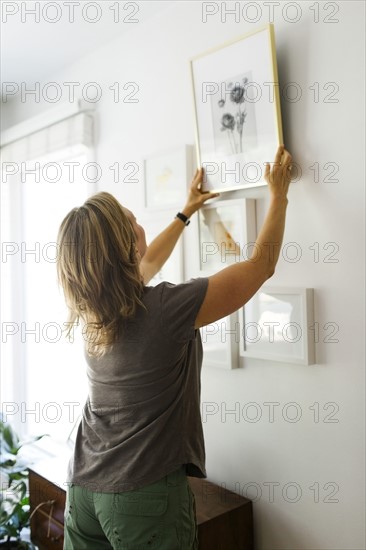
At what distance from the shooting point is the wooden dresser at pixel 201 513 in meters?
1.54

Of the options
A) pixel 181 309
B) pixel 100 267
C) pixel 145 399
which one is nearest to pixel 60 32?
pixel 100 267

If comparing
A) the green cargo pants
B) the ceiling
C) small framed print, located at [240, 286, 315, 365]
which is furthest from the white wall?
the green cargo pants

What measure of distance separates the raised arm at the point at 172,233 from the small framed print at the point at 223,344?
28 cm

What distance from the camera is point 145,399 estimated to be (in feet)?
3.92

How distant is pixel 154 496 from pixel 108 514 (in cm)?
11

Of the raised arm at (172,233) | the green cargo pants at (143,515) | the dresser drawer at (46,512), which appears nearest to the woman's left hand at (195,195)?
the raised arm at (172,233)

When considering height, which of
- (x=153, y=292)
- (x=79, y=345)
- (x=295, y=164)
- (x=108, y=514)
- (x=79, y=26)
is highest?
(x=79, y=26)

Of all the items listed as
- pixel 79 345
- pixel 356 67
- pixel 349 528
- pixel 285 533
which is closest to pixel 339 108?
pixel 356 67

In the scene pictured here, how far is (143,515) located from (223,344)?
67 cm

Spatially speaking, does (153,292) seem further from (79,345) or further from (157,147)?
(79,345)

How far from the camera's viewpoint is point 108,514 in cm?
118

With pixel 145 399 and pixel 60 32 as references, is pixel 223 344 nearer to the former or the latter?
pixel 145 399

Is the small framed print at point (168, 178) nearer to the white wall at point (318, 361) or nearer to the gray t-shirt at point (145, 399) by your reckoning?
the white wall at point (318, 361)

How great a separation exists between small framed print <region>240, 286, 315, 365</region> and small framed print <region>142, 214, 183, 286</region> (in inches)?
14.1
